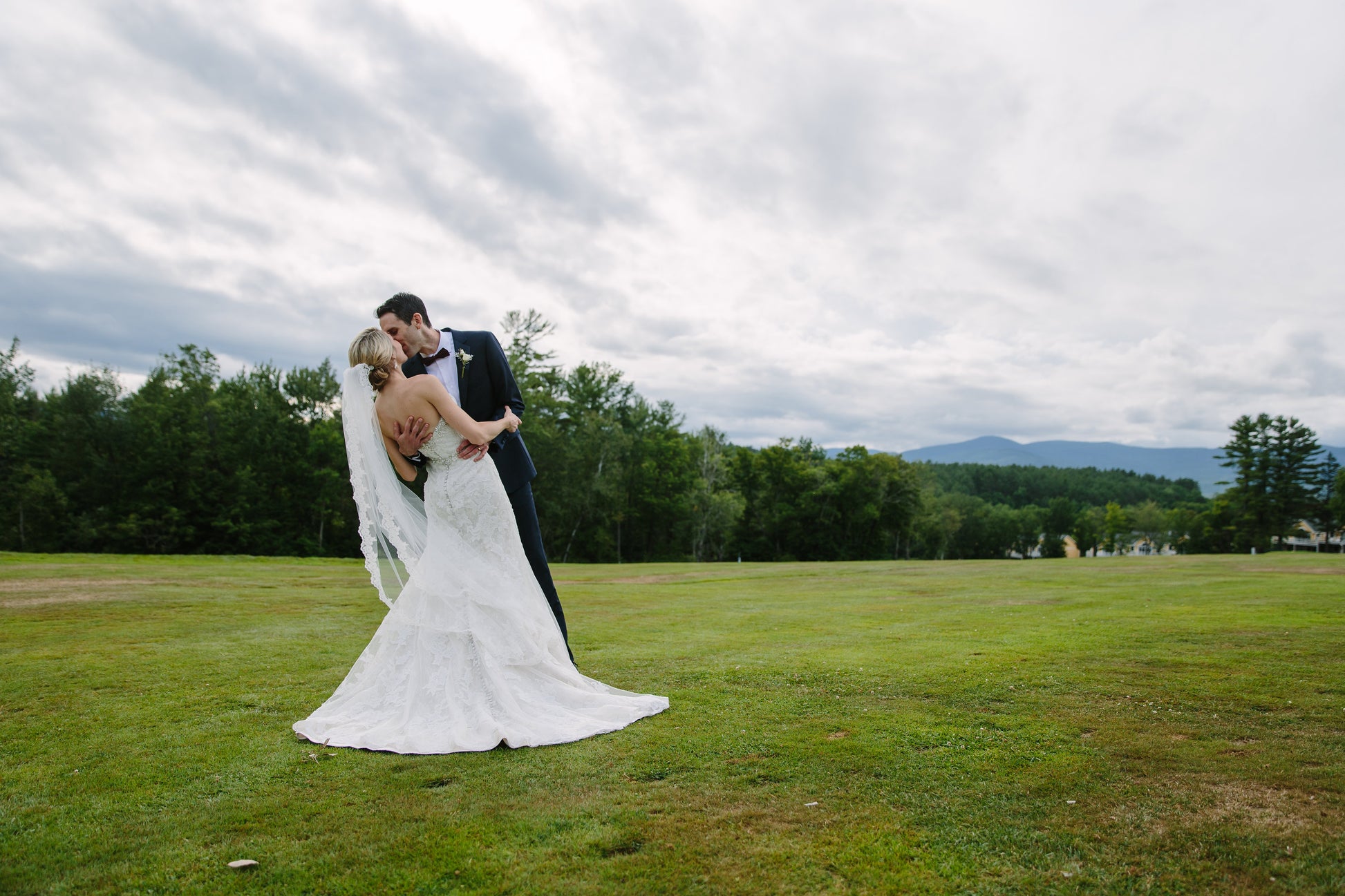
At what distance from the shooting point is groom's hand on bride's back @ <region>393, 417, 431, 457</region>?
19.5 ft

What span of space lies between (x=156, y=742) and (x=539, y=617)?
276 centimetres

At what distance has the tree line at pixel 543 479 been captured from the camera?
50531 mm

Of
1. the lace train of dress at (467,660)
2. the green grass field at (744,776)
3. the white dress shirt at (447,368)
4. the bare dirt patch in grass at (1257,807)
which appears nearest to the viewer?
the green grass field at (744,776)

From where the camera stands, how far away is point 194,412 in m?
54.1

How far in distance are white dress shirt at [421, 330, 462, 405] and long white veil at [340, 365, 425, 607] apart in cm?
57

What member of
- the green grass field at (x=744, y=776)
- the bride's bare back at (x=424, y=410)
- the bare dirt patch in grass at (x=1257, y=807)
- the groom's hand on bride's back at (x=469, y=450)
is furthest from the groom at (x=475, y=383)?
the bare dirt patch in grass at (x=1257, y=807)

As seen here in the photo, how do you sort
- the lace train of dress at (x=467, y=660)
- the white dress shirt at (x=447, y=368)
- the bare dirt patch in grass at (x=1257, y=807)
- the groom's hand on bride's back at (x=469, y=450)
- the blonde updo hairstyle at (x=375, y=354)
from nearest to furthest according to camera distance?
the bare dirt patch in grass at (x=1257, y=807) → the lace train of dress at (x=467, y=660) → the blonde updo hairstyle at (x=375, y=354) → the groom's hand on bride's back at (x=469, y=450) → the white dress shirt at (x=447, y=368)

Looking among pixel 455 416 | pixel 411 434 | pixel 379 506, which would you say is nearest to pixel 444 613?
pixel 379 506

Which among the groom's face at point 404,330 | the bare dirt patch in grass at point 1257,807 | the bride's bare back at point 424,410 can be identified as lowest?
the bare dirt patch in grass at point 1257,807

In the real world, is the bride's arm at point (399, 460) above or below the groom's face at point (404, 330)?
below

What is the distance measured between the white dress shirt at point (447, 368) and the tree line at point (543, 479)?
46.0m

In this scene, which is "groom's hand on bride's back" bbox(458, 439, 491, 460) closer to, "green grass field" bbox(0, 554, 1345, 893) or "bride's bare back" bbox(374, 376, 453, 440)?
"bride's bare back" bbox(374, 376, 453, 440)

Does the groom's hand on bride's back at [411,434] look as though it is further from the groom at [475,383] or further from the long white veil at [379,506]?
the long white veil at [379,506]

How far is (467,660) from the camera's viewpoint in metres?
5.67
